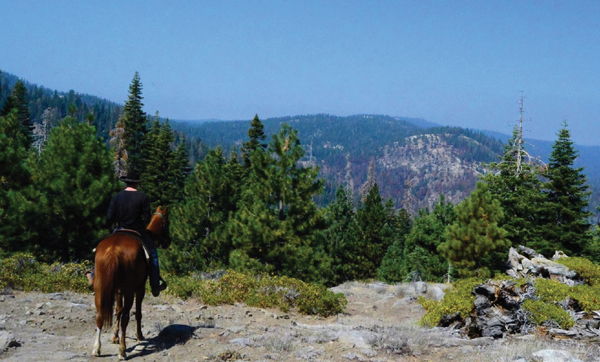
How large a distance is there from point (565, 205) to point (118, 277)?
1293 inches

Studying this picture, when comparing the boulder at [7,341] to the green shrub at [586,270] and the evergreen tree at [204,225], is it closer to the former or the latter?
the evergreen tree at [204,225]

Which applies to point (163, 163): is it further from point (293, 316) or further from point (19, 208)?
point (293, 316)

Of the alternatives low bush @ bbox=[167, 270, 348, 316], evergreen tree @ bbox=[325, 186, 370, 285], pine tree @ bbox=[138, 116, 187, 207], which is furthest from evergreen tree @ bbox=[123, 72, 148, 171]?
low bush @ bbox=[167, 270, 348, 316]

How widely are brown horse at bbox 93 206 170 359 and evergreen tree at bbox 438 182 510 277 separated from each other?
20129 mm

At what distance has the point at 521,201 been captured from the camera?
3189 cm

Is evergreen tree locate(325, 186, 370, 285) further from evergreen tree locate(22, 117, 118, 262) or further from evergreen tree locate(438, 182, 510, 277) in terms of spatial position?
evergreen tree locate(22, 117, 118, 262)

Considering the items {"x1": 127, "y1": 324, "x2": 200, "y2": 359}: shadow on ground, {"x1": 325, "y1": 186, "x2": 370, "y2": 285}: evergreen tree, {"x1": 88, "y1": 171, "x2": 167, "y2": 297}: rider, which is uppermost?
{"x1": 88, "y1": 171, "x2": 167, "y2": 297}: rider

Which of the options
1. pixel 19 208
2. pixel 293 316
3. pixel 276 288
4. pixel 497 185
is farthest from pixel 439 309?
pixel 497 185

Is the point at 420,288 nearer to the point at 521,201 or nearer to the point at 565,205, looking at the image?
the point at 521,201

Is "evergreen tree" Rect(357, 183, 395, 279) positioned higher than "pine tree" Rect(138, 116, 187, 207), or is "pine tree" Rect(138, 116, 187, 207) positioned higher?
"pine tree" Rect(138, 116, 187, 207)

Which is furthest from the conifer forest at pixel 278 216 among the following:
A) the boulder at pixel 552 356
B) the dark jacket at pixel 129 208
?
the boulder at pixel 552 356

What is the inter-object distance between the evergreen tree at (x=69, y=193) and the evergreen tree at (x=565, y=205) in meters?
28.7

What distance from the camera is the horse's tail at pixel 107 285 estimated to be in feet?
22.1

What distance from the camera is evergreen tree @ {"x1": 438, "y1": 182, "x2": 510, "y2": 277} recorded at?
917 inches
